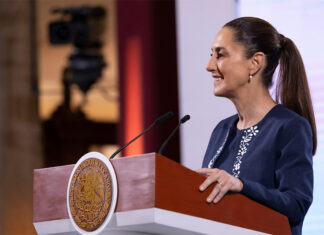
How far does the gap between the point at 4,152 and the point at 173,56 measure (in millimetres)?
2365

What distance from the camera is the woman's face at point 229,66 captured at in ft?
6.06

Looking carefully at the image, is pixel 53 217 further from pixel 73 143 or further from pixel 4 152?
pixel 73 143

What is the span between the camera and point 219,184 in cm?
150

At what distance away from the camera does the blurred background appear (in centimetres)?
283

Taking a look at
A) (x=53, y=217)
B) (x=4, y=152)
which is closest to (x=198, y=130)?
(x=53, y=217)

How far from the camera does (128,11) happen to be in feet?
13.1

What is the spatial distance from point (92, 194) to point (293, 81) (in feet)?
2.44

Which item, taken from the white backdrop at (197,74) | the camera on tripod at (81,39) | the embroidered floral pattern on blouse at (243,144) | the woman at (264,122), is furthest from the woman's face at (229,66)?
the camera on tripod at (81,39)

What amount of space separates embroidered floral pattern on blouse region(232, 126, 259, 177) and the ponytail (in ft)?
0.48

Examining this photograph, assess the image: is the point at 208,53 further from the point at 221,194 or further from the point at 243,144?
the point at 221,194

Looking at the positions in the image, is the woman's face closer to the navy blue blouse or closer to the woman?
the woman

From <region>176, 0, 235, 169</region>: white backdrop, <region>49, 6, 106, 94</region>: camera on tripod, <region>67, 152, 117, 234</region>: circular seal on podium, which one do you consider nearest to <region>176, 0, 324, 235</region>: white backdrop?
<region>176, 0, 235, 169</region>: white backdrop

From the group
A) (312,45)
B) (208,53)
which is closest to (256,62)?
(312,45)

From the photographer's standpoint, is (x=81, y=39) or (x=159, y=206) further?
(x=81, y=39)
